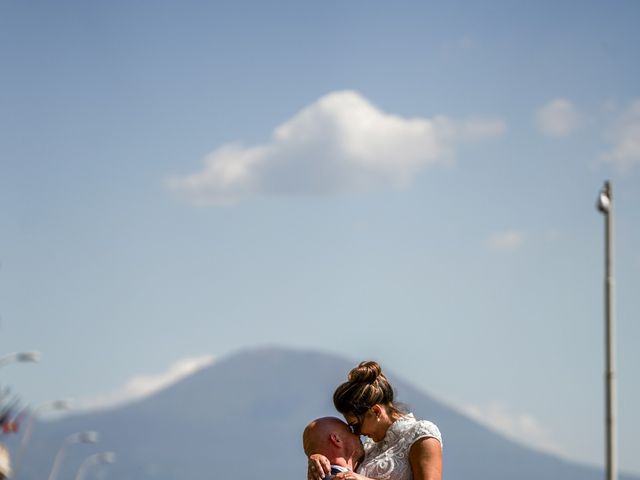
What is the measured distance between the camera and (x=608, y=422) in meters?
19.1

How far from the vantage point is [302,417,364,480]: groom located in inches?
299

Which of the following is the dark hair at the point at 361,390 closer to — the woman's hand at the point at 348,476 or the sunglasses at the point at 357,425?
the sunglasses at the point at 357,425

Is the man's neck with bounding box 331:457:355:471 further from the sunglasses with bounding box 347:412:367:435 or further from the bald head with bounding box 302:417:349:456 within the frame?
the sunglasses with bounding box 347:412:367:435

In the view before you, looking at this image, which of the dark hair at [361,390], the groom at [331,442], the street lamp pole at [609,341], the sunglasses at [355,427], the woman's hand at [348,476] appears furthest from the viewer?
the street lamp pole at [609,341]

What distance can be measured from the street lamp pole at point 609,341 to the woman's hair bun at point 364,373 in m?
11.7

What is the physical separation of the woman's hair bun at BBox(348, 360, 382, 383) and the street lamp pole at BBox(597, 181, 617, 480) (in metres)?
11.7

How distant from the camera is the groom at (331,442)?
7.61 metres

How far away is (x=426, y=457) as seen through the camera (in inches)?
303

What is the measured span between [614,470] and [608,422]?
69cm

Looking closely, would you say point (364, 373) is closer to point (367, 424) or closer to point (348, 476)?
point (367, 424)

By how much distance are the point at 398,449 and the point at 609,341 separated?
12.2 m

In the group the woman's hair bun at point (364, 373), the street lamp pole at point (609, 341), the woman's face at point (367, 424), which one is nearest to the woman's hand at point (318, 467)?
the woman's face at point (367, 424)

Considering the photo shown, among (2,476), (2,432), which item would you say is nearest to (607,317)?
(2,432)

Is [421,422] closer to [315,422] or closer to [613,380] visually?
[315,422]
